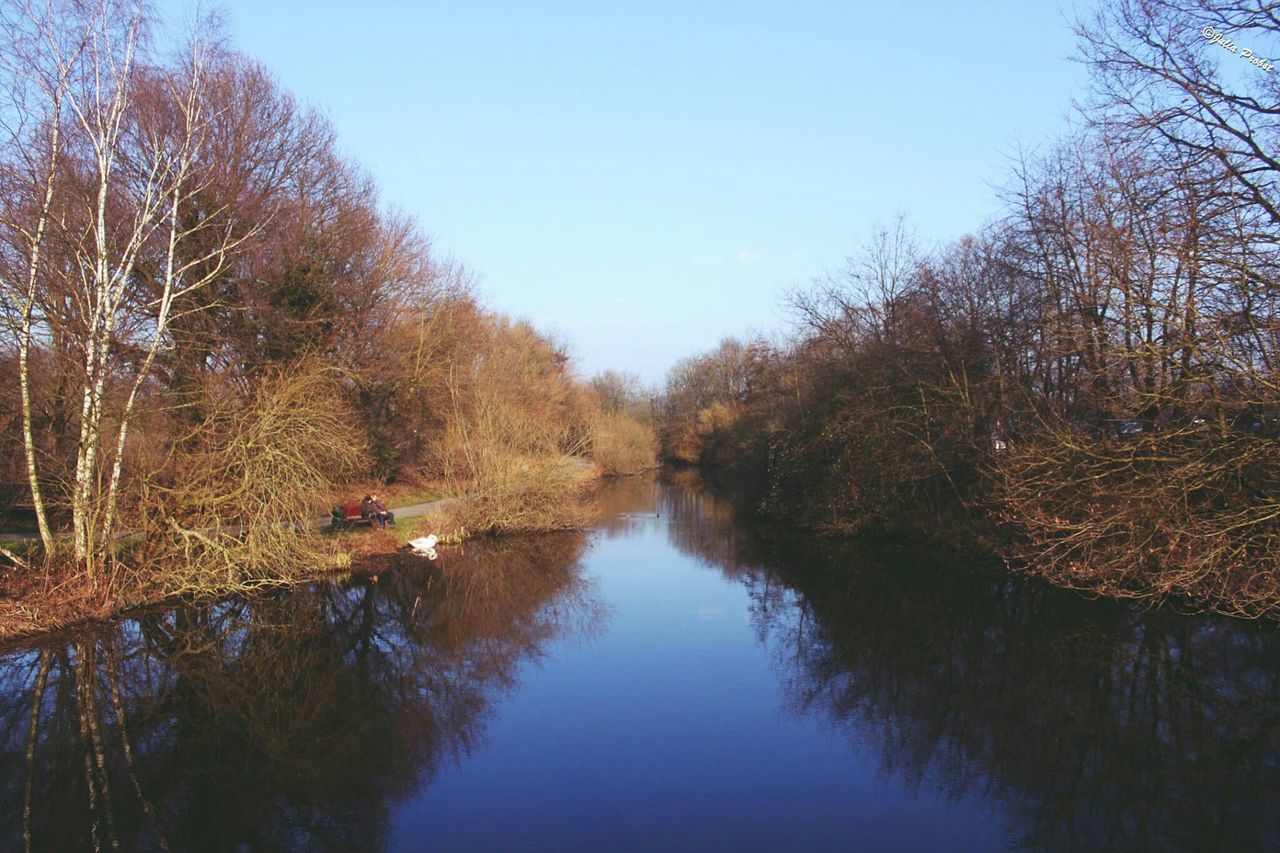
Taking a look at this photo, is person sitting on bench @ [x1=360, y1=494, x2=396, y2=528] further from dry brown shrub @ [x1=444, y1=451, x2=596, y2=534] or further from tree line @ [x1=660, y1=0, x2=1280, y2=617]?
tree line @ [x1=660, y1=0, x2=1280, y2=617]

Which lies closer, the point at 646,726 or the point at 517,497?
the point at 646,726

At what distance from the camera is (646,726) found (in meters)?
9.00

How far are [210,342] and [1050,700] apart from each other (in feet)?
65.0

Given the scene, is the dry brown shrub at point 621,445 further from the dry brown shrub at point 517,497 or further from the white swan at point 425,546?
the white swan at point 425,546

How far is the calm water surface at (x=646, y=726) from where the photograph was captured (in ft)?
21.9

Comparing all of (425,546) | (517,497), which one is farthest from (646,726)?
(517,497)

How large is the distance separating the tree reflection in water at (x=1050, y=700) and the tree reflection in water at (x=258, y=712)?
4057 millimetres

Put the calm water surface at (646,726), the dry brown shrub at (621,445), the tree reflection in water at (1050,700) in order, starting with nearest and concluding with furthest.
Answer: the calm water surface at (646,726)
the tree reflection in water at (1050,700)
the dry brown shrub at (621,445)

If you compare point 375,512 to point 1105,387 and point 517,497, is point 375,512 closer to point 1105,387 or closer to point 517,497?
point 517,497

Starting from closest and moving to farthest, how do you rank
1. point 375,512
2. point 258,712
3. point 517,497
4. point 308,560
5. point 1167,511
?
point 258,712 < point 1167,511 < point 308,560 < point 375,512 < point 517,497

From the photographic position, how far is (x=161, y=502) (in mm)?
13320

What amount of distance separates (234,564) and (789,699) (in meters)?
9.17

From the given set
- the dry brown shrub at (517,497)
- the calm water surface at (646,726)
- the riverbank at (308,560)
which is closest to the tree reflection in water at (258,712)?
the calm water surface at (646,726)

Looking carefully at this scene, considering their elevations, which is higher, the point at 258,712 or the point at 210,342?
the point at 210,342
